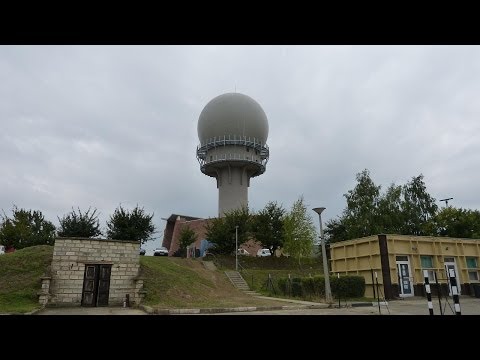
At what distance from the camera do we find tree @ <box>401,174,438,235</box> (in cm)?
4344

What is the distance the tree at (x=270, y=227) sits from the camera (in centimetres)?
3497

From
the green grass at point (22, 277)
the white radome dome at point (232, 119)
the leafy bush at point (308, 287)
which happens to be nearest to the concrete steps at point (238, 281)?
the leafy bush at point (308, 287)

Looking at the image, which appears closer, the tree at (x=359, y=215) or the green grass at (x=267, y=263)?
the green grass at (x=267, y=263)

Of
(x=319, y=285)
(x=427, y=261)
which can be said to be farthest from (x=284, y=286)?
(x=427, y=261)

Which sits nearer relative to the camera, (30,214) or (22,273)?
(22,273)

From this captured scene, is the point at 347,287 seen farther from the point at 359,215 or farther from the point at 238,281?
the point at 359,215

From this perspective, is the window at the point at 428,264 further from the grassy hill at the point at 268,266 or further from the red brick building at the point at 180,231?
the red brick building at the point at 180,231

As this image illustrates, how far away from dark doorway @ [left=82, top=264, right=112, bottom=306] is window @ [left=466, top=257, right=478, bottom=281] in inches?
899

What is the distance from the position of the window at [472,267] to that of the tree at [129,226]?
1006 inches

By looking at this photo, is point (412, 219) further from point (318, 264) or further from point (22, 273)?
point (22, 273)

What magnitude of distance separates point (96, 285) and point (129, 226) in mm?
14513
